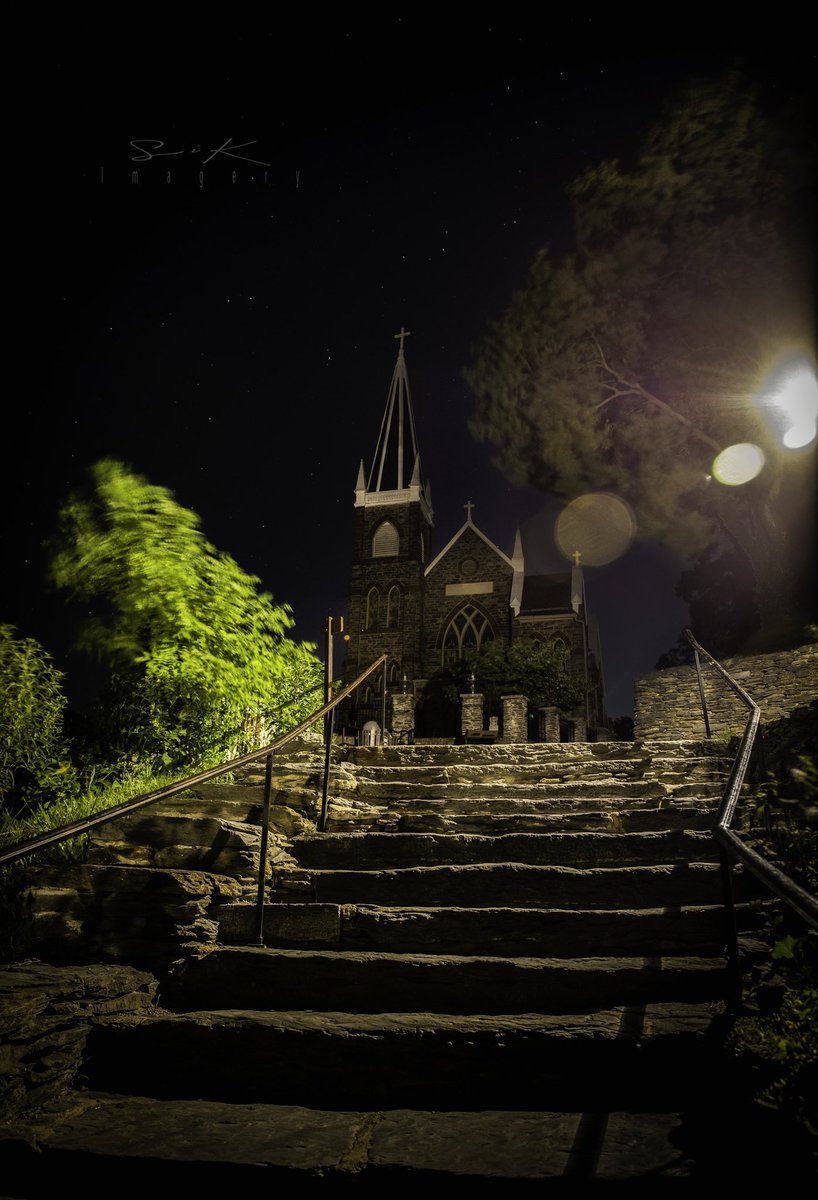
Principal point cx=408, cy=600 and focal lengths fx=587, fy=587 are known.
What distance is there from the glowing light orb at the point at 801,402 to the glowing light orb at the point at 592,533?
15.9 metres

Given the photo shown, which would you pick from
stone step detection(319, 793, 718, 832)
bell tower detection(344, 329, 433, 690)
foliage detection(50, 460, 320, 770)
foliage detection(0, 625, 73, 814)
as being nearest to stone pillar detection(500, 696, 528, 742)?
foliage detection(50, 460, 320, 770)

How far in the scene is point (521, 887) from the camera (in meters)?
3.48

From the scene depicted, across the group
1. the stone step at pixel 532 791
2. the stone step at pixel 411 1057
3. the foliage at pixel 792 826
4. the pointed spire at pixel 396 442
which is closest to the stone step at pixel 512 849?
the foliage at pixel 792 826

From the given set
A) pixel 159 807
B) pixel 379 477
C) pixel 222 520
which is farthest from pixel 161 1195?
pixel 222 520

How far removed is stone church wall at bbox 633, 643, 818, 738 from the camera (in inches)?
519

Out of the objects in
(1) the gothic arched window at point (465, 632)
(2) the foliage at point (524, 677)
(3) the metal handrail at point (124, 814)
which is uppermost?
(1) the gothic arched window at point (465, 632)

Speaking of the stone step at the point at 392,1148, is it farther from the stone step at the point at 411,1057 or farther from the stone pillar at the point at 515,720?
the stone pillar at the point at 515,720

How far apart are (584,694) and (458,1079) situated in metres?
21.5

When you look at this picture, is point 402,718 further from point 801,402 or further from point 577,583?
point 577,583

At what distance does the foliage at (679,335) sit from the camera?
14383 millimetres

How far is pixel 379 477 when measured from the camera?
1271 inches

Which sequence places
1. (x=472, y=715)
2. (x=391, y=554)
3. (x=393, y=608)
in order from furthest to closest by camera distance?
(x=391, y=554), (x=393, y=608), (x=472, y=715)

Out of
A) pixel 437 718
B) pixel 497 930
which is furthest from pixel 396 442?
pixel 497 930

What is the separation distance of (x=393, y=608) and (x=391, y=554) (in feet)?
9.84
